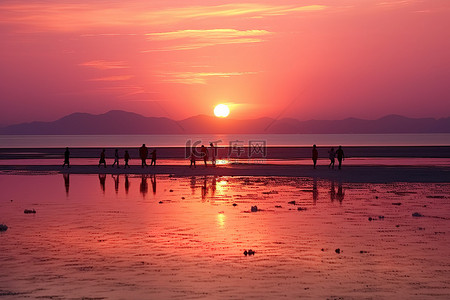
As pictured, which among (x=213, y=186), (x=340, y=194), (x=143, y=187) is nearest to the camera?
(x=340, y=194)

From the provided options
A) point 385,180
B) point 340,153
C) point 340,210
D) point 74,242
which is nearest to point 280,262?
point 74,242

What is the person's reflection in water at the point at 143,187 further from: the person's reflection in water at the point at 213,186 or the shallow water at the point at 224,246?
the person's reflection in water at the point at 213,186

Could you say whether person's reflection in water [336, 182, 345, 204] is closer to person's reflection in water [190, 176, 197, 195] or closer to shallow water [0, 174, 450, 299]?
shallow water [0, 174, 450, 299]

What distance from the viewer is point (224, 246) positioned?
18.0 m

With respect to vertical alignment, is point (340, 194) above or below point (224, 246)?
above

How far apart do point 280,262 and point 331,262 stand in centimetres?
127

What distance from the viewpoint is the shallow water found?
13227mm

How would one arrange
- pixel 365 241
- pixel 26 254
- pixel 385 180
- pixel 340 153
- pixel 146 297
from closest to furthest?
pixel 146 297, pixel 26 254, pixel 365 241, pixel 385 180, pixel 340 153

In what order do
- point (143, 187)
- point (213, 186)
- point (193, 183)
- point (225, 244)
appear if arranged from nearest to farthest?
1. point (225, 244)
2. point (143, 187)
3. point (213, 186)
4. point (193, 183)

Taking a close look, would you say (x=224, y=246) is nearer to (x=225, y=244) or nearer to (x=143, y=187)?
(x=225, y=244)

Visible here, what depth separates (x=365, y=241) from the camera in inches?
734

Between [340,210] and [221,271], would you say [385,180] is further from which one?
[221,271]

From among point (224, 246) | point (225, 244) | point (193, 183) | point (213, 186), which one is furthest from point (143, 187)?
point (224, 246)

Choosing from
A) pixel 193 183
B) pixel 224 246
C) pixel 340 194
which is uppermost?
pixel 193 183
